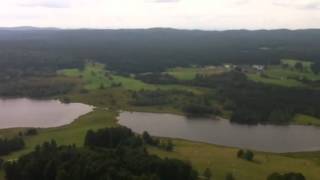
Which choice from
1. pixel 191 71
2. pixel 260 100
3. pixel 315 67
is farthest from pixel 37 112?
pixel 315 67

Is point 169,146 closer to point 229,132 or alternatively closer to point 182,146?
point 182,146

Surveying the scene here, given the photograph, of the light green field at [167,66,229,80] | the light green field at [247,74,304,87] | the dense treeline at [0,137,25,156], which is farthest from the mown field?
the light green field at [247,74,304,87]

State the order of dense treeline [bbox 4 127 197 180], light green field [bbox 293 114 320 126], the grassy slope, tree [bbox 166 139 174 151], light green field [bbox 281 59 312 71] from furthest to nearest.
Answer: light green field [bbox 281 59 312 71] → light green field [bbox 293 114 320 126] → tree [bbox 166 139 174 151] → the grassy slope → dense treeline [bbox 4 127 197 180]

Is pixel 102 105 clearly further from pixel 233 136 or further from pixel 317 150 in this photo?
pixel 317 150

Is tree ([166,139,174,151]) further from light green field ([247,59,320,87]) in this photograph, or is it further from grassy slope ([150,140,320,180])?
light green field ([247,59,320,87])

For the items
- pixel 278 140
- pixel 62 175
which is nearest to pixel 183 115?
pixel 278 140
